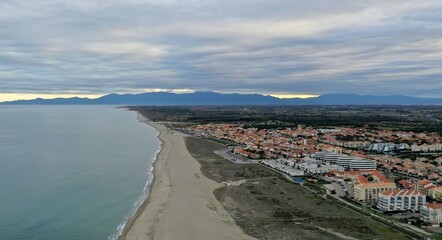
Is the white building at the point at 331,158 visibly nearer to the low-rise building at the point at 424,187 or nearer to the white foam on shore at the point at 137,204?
the low-rise building at the point at 424,187

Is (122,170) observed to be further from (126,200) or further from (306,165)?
(306,165)

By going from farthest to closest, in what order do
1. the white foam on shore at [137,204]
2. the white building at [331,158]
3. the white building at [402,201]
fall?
the white building at [331,158] → the white building at [402,201] → the white foam on shore at [137,204]

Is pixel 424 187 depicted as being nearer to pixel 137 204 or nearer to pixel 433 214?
pixel 433 214

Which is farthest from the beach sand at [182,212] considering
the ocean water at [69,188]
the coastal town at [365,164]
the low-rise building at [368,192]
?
the low-rise building at [368,192]

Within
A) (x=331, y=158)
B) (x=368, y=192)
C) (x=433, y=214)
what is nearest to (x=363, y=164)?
(x=331, y=158)

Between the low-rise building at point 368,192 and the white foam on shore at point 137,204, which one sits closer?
the white foam on shore at point 137,204

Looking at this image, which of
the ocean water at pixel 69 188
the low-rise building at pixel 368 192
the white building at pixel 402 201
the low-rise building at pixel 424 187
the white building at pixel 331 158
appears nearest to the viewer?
the ocean water at pixel 69 188
